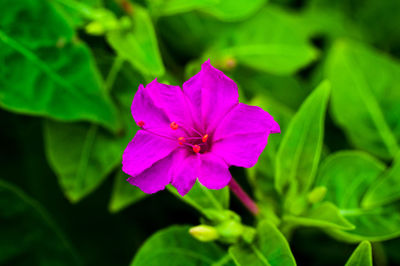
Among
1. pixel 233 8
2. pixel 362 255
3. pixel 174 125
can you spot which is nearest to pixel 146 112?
pixel 174 125

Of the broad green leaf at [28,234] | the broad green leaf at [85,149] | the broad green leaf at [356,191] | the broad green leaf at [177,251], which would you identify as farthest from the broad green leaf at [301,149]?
the broad green leaf at [28,234]

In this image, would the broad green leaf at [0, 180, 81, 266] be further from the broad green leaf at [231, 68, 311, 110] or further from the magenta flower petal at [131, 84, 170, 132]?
the broad green leaf at [231, 68, 311, 110]

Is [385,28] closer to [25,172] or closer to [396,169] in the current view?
[396,169]

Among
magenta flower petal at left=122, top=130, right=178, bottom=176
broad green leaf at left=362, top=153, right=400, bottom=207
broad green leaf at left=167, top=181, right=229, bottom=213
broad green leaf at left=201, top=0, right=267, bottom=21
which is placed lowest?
broad green leaf at left=167, top=181, right=229, bottom=213

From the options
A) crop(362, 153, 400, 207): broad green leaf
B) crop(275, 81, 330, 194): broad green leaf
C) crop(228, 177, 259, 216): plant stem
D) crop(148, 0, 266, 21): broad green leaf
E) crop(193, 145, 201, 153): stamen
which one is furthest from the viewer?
crop(148, 0, 266, 21): broad green leaf

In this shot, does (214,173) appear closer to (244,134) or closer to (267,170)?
(244,134)

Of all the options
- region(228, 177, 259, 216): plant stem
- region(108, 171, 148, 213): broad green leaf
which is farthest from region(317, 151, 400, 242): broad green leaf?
region(108, 171, 148, 213): broad green leaf

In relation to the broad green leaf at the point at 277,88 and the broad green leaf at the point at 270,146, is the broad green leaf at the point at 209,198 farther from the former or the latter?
the broad green leaf at the point at 277,88
